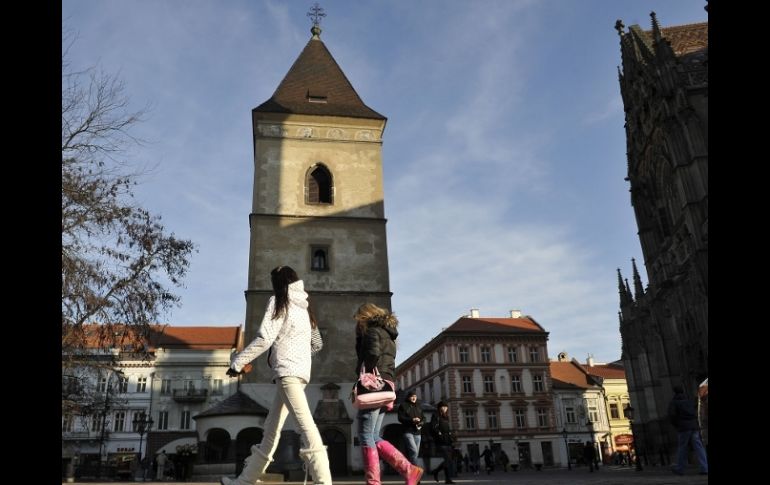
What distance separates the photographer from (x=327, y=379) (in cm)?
2136

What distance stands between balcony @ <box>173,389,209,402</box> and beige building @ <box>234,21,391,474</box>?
2506 cm

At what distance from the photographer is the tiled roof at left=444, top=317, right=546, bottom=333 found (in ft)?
179

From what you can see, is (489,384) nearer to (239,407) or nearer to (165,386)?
(165,386)

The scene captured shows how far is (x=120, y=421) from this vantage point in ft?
145

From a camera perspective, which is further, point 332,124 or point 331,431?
point 332,124

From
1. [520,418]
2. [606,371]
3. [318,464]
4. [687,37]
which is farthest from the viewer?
[606,371]

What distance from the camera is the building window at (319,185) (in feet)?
81.9

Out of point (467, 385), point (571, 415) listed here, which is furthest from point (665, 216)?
point (571, 415)

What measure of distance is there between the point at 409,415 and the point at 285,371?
3159 millimetres

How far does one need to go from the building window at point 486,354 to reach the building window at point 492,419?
4.62 m

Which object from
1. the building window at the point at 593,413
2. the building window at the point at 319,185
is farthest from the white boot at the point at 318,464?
the building window at the point at 593,413
